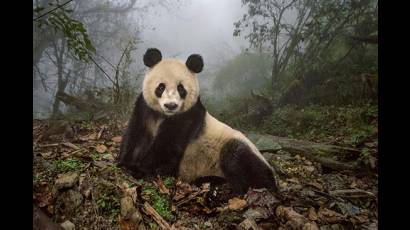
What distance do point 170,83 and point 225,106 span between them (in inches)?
23.5

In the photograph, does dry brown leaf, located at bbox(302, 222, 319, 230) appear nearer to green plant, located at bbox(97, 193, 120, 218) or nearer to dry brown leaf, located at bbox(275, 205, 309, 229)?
dry brown leaf, located at bbox(275, 205, 309, 229)

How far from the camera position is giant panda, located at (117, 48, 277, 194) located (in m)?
2.37

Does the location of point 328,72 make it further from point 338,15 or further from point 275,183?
point 275,183

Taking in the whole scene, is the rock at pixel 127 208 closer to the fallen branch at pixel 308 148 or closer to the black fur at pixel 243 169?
the black fur at pixel 243 169

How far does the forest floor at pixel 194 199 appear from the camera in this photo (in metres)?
2.15

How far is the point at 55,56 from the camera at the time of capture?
2.96 m

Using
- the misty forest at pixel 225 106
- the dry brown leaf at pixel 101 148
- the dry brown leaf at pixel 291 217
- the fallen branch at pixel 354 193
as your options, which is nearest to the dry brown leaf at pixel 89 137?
the misty forest at pixel 225 106

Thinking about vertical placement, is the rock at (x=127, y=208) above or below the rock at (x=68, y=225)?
above

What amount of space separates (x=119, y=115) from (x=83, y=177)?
2.03ft

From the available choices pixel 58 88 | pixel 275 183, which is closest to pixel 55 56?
pixel 58 88

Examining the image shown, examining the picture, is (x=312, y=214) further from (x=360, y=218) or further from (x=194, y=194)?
(x=194, y=194)
